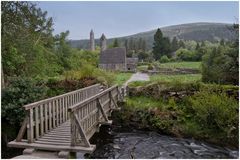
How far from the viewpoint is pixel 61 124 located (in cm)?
858

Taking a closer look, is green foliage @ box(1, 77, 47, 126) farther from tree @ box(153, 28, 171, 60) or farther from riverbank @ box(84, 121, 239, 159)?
tree @ box(153, 28, 171, 60)

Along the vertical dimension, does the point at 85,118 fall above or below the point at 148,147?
above

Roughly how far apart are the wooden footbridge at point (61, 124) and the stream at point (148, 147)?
2.79 feet

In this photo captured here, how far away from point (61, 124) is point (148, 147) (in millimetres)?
2839

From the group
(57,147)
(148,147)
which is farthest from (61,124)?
(148,147)

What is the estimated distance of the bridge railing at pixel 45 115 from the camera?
6844mm

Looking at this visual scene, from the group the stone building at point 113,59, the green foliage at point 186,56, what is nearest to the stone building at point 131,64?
the stone building at point 113,59

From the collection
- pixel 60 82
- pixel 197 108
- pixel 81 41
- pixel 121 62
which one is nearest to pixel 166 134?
pixel 197 108

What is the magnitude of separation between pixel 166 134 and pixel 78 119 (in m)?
5.00

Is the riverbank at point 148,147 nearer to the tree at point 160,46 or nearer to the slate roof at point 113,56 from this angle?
the slate roof at point 113,56

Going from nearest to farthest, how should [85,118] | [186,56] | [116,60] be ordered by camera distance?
[85,118], [116,60], [186,56]

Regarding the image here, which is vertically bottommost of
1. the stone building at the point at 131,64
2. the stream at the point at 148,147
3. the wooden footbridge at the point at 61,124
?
the stream at the point at 148,147

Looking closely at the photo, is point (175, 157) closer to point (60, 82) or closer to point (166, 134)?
point (166, 134)

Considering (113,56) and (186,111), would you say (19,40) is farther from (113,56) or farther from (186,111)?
(113,56)
